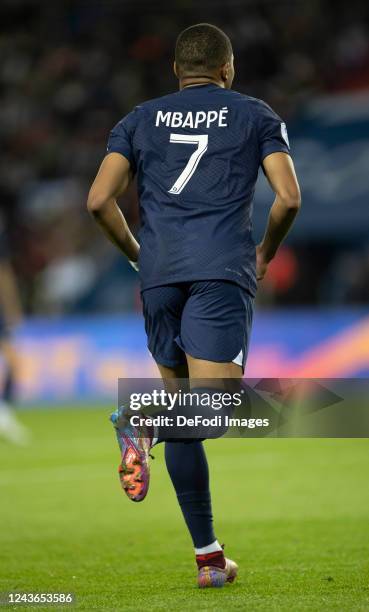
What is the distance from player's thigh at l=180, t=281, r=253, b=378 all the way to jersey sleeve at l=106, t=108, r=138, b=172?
22.9 inches

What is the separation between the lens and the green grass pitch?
5.00m

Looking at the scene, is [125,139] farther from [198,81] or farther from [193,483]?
[193,483]

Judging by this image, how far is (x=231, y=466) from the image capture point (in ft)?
34.0

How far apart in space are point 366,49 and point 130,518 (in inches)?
551

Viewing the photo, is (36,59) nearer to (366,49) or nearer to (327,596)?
(366,49)

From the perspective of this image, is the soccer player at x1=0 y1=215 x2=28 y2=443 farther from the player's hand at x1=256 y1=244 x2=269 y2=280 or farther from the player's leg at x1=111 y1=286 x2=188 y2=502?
the player's hand at x1=256 y1=244 x2=269 y2=280

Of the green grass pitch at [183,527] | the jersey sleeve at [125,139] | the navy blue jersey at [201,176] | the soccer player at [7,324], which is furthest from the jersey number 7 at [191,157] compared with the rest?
the soccer player at [7,324]

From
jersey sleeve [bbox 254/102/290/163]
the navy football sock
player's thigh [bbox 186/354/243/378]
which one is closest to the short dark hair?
jersey sleeve [bbox 254/102/290/163]

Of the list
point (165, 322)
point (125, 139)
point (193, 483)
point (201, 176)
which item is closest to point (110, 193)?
point (125, 139)

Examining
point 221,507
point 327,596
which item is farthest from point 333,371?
point 327,596

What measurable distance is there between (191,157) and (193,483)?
1.30 meters

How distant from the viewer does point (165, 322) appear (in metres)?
4.88

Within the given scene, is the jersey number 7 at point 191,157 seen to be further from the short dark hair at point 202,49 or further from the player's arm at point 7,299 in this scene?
the player's arm at point 7,299

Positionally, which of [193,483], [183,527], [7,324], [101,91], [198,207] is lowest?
[183,527]
